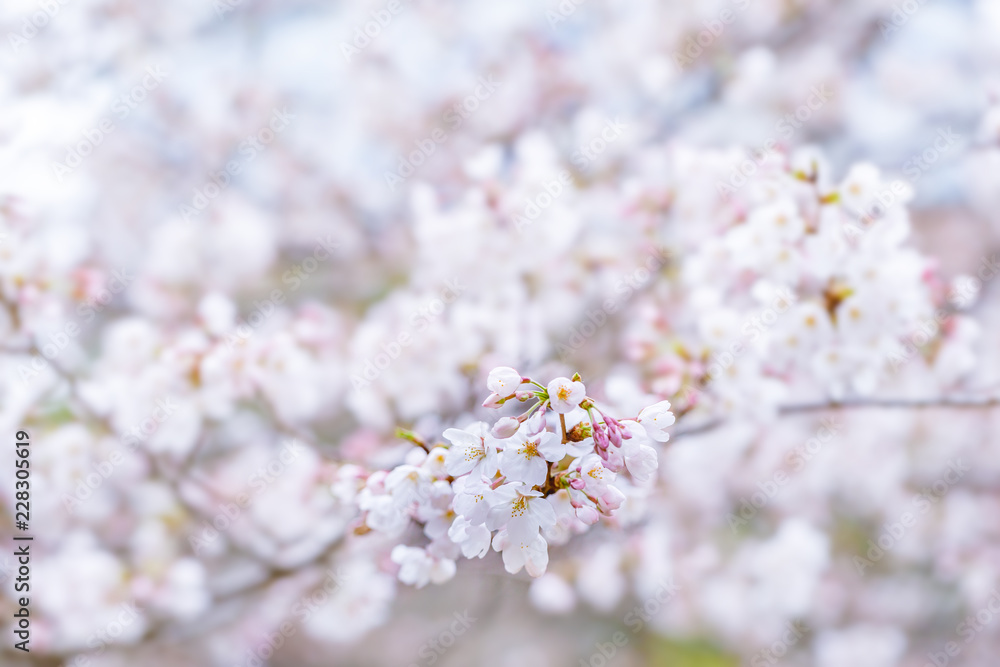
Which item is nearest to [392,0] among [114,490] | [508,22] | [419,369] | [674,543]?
[508,22]

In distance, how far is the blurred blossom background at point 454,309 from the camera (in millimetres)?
1216

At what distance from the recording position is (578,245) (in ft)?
4.34

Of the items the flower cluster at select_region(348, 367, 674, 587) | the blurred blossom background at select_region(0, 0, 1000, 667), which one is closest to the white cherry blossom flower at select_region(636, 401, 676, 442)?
the flower cluster at select_region(348, 367, 674, 587)

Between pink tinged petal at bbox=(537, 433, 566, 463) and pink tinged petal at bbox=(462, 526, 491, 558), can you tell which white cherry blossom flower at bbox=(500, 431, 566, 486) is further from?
pink tinged petal at bbox=(462, 526, 491, 558)

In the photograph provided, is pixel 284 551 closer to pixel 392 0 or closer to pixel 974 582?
pixel 392 0

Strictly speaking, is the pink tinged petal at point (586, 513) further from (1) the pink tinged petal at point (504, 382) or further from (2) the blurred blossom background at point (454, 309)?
(2) the blurred blossom background at point (454, 309)

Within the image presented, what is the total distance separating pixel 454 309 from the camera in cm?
124

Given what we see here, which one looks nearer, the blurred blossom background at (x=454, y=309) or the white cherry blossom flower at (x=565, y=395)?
the white cherry blossom flower at (x=565, y=395)

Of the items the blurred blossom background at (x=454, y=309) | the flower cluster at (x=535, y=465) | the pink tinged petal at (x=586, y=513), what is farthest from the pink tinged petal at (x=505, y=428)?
the blurred blossom background at (x=454, y=309)

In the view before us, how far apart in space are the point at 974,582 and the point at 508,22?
1.55m

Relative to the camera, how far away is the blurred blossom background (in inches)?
47.9

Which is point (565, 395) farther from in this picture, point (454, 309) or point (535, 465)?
point (454, 309)

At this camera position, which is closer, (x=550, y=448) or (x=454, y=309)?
(x=550, y=448)

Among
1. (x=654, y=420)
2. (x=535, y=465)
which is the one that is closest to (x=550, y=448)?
(x=535, y=465)
